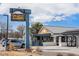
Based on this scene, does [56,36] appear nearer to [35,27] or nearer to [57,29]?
[57,29]

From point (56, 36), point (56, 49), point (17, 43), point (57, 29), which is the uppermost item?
point (57, 29)

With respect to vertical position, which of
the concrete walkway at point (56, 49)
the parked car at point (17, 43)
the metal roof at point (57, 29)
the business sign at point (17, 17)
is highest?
the business sign at point (17, 17)

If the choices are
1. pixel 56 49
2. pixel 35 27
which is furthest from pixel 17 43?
pixel 56 49

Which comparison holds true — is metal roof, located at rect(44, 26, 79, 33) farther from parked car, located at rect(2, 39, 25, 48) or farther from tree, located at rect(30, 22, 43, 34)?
parked car, located at rect(2, 39, 25, 48)

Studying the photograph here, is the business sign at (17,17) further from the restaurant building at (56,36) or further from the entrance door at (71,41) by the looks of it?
the entrance door at (71,41)

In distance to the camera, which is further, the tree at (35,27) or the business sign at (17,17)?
the business sign at (17,17)

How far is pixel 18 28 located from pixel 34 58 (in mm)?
833

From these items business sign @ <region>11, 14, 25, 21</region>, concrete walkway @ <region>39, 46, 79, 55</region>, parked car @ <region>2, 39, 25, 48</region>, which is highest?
business sign @ <region>11, 14, 25, 21</region>

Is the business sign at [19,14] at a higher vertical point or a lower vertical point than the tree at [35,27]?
higher

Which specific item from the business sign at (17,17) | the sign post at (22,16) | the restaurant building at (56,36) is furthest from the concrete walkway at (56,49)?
the business sign at (17,17)

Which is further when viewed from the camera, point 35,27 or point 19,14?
point 19,14

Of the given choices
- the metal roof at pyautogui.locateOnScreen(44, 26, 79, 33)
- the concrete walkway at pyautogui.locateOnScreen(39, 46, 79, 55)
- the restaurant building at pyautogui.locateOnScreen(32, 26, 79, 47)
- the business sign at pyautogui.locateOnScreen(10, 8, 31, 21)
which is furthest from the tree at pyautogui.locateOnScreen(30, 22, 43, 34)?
the concrete walkway at pyautogui.locateOnScreen(39, 46, 79, 55)

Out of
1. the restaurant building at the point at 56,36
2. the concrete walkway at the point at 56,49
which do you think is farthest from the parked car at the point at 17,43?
the concrete walkway at the point at 56,49

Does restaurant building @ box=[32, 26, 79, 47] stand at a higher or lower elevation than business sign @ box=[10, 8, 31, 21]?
lower
